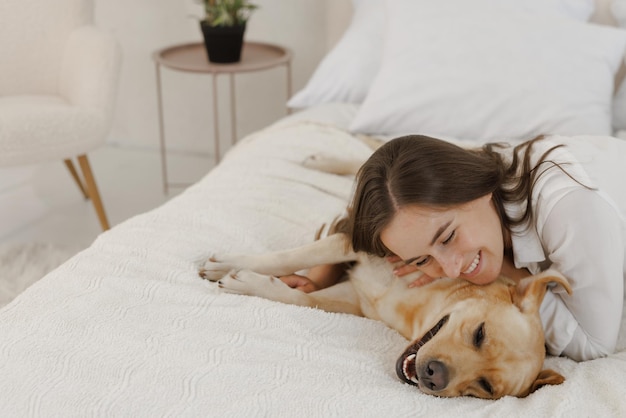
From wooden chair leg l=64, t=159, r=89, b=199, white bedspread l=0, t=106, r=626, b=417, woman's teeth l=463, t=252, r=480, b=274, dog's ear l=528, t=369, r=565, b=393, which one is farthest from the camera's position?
wooden chair leg l=64, t=159, r=89, b=199

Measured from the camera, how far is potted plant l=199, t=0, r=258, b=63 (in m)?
2.99

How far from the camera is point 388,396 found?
48.9 inches

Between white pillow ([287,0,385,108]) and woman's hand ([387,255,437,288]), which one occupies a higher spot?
white pillow ([287,0,385,108])

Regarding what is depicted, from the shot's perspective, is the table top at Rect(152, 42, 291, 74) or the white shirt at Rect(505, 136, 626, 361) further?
the table top at Rect(152, 42, 291, 74)

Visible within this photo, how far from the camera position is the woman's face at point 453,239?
1.38 metres

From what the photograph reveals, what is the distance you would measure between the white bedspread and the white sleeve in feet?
0.16

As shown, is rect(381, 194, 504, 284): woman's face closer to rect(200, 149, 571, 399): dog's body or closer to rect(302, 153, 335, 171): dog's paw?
rect(200, 149, 571, 399): dog's body

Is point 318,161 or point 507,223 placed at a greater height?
point 507,223

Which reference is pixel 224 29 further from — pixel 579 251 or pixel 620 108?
pixel 579 251

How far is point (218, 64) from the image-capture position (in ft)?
10.0

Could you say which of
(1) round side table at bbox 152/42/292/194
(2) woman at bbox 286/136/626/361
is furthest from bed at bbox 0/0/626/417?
(1) round side table at bbox 152/42/292/194

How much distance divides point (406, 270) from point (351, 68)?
134 cm

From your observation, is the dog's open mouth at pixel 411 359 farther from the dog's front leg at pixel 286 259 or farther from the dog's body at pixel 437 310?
the dog's front leg at pixel 286 259

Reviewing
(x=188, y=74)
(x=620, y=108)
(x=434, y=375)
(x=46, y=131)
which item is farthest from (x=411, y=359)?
(x=188, y=74)
